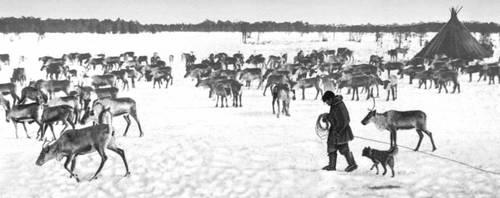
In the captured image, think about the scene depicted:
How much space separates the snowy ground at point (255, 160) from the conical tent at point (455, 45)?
23.5 metres

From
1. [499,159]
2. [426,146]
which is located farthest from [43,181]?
[499,159]

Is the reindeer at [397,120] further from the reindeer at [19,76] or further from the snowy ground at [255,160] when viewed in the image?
the reindeer at [19,76]

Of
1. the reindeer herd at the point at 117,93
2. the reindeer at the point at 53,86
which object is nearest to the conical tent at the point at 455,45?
the reindeer herd at the point at 117,93

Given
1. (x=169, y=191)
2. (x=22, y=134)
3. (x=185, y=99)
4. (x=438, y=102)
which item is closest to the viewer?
(x=169, y=191)

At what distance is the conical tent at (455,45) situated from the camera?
138 feet

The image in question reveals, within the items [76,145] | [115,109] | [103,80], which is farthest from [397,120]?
[103,80]

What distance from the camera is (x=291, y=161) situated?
10.7 metres

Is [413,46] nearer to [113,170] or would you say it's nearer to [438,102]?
[438,102]

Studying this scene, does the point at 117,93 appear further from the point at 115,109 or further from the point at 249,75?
the point at 115,109

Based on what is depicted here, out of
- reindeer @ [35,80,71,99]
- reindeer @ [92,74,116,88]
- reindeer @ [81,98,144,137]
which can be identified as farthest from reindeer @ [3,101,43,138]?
reindeer @ [92,74,116,88]

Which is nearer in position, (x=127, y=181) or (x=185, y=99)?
(x=127, y=181)

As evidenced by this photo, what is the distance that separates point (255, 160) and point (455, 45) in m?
37.3

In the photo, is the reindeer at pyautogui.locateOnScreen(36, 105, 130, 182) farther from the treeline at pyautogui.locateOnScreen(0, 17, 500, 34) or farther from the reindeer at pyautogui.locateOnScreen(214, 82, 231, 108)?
the treeline at pyautogui.locateOnScreen(0, 17, 500, 34)

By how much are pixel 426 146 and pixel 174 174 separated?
6.54 meters
